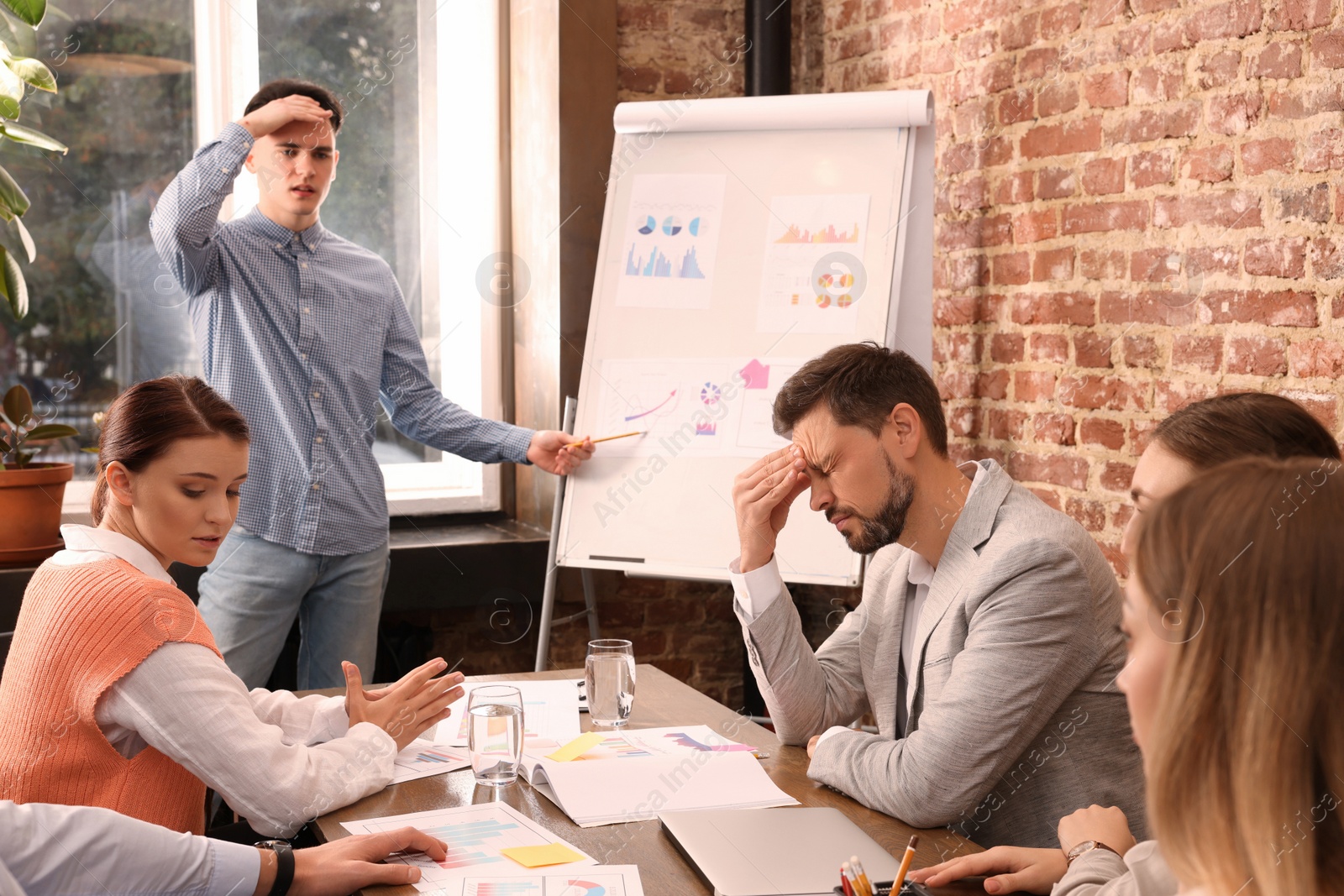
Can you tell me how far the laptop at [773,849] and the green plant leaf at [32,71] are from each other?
2280 mm

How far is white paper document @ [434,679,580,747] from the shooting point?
182 centimetres

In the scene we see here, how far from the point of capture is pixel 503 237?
3.77m

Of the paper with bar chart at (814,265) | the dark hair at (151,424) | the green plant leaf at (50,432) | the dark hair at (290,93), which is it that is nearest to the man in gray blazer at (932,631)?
the dark hair at (151,424)

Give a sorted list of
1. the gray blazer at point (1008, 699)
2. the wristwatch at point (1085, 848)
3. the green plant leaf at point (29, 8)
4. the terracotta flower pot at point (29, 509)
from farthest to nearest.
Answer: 1. the terracotta flower pot at point (29, 509)
2. the green plant leaf at point (29, 8)
3. the gray blazer at point (1008, 699)
4. the wristwatch at point (1085, 848)

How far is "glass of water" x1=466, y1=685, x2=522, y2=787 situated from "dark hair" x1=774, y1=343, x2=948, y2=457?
2.20 feet

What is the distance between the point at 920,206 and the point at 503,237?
1.43 metres

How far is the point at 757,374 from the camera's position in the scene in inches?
118

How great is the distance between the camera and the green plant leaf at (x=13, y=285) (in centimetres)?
274

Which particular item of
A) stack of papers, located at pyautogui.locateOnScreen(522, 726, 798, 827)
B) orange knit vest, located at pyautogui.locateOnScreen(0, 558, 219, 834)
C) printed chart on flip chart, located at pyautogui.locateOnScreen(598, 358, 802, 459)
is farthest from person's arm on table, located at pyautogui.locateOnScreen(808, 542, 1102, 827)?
printed chart on flip chart, located at pyautogui.locateOnScreen(598, 358, 802, 459)

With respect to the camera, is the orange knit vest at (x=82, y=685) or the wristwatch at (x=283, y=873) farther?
the orange knit vest at (x=82, y=685)

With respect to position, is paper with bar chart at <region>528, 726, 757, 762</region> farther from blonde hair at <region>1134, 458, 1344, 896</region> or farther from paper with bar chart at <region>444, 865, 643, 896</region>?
blonde hair at <region>1134, 458, 1344, 896</region>

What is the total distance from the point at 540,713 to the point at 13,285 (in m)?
1.74

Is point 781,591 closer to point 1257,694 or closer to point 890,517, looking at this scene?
point 890,517

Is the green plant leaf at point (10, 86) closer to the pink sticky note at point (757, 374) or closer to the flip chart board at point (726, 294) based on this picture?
the flip chart board at point (726, 294)
